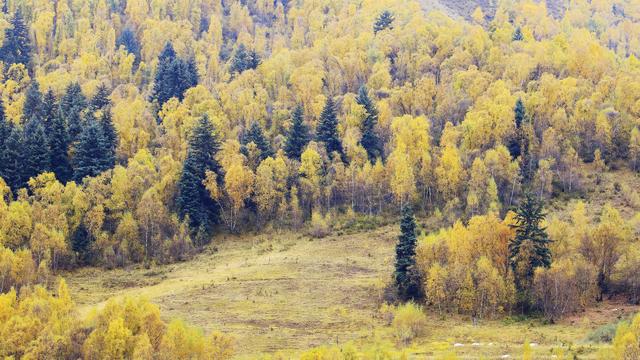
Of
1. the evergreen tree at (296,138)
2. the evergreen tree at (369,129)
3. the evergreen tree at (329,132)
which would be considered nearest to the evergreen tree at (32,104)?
the evergreen tree at (296,138)

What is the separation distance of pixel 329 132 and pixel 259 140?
863 cm

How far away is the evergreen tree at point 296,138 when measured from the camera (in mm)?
96688

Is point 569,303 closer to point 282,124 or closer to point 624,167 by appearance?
point 624,167

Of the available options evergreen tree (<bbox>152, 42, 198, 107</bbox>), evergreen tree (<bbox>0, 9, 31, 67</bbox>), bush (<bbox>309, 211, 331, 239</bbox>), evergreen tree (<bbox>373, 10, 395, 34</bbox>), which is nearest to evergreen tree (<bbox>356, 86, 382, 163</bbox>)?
bush (<bbox>309, 211, 331, 239</bbox>)

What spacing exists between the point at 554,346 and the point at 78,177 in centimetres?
5681

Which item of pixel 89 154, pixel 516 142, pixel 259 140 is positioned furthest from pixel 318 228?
pixel 89 154

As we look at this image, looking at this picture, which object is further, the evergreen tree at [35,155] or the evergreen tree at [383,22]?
the evergreen tree at [383,22]

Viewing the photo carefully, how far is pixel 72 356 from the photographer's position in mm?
53219

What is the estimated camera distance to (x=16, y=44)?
450 feet

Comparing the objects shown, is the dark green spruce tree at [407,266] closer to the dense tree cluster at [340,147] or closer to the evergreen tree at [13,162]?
the dense tree cluster at [340,147]

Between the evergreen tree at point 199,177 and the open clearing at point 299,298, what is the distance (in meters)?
3.38

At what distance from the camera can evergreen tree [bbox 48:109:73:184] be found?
92.2 m

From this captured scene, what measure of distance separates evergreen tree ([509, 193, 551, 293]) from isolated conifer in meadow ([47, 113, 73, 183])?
5218 cm

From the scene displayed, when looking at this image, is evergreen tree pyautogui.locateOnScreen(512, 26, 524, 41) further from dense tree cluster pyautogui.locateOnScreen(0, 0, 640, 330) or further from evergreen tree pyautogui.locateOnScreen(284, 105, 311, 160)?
evergreen tree pyautogui.locateOnScreen(284, 105, 311, 160)
